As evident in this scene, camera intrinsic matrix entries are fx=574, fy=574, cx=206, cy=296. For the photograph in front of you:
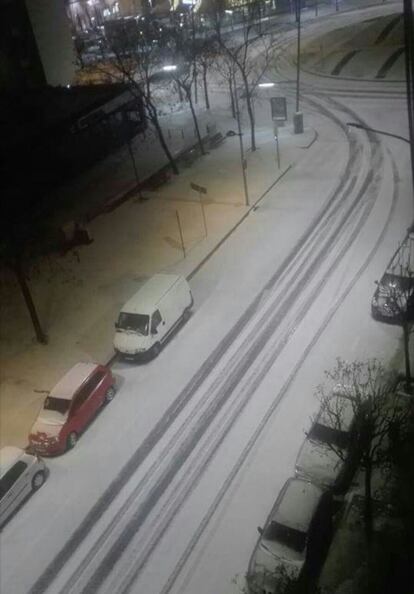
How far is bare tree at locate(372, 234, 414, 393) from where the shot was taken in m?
17.7

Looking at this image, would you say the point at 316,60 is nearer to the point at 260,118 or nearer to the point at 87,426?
the point at 260,118

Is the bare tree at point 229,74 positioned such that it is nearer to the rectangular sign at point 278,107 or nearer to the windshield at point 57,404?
the rectangular sign at point 278,107

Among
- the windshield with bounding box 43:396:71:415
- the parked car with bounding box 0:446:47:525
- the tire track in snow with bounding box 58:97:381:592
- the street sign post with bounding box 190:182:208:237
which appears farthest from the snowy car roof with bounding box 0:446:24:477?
the street sign post with bounding box 190:182:208:237

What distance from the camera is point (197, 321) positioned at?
23.2 metres

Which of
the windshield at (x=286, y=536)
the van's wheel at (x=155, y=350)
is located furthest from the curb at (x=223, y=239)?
the windshield at (x=286, y=536)

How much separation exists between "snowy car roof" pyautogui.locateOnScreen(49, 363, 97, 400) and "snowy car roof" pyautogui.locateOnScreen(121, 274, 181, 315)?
9.55 ft

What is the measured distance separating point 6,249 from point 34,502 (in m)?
9.85

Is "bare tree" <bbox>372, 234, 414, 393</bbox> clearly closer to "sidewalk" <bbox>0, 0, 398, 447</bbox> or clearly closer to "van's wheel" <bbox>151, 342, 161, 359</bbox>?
"van's wheel" <bbox>151, 342, 161, 359</bbox>

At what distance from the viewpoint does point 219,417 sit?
18469 millimetres

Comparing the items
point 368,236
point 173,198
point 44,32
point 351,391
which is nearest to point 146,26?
point 44,32

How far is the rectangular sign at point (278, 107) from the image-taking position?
3556cm

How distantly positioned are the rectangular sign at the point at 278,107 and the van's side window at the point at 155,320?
19.8 meters

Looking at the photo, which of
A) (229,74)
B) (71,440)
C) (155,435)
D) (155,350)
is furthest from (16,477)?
(229,74)

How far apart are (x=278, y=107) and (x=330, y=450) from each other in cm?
2581
